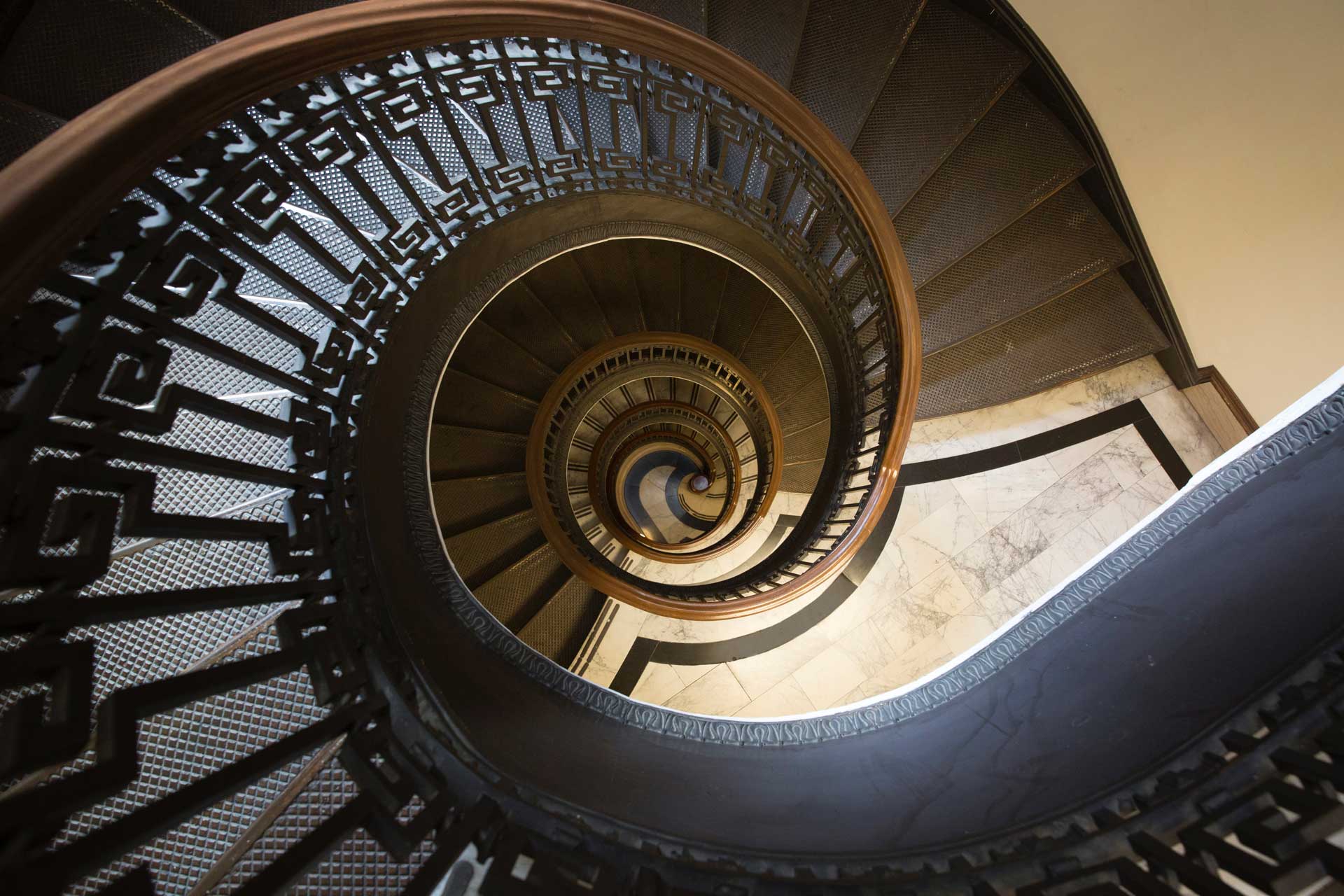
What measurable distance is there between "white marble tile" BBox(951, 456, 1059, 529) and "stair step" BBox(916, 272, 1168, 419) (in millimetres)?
499

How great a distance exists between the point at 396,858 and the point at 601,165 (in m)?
2.77

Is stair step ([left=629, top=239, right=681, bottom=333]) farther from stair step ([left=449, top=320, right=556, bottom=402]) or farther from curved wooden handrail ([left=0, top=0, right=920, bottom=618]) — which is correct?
curved wooden handrail ([left=0, top=0, right=920, bottom=618])

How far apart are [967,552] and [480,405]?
11.7ft

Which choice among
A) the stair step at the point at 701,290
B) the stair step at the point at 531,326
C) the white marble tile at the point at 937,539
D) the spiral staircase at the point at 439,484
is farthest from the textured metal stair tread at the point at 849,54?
the white marble tile at the point at 937,539

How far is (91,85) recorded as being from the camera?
1.92 metres

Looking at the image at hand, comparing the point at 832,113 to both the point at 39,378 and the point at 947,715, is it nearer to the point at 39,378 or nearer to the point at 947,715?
the point at 947,715

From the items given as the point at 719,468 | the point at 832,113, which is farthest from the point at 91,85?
the point at 719,468

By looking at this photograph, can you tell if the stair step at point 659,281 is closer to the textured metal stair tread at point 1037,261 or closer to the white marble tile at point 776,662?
the textured metal stair tread at point 1037,261

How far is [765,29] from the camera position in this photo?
301cm

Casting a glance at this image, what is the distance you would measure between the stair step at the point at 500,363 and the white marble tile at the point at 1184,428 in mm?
4405

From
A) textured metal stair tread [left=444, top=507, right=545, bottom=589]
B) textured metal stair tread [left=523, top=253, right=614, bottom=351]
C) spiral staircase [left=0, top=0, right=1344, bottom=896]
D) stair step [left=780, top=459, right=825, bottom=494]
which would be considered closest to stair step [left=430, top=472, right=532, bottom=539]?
textured metal stair tread [left=444, top=507, right=545, bottom=589]

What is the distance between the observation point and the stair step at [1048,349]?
404 centimetres

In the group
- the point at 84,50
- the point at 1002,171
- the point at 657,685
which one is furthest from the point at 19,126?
the point at 1002,171

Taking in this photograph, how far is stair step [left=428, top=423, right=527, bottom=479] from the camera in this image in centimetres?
387
